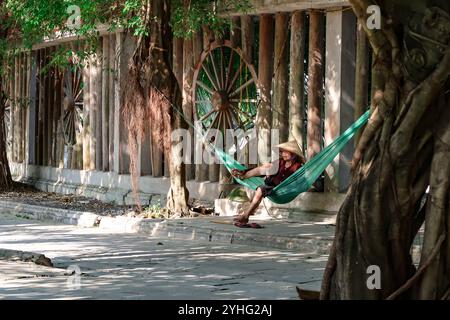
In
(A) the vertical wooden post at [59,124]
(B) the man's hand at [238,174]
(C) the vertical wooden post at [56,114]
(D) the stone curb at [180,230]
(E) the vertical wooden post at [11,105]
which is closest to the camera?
(D) the stone curb at [180,230]

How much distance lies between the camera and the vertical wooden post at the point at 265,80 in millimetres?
15938

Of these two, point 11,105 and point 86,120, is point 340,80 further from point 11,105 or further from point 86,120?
point 11,105

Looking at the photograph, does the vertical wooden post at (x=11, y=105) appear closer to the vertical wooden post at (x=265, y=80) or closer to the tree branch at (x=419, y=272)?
the vertical wooden post at (x=265, y=80)

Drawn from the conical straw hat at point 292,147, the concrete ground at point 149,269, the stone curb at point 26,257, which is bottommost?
the concrete ground at point 149,269

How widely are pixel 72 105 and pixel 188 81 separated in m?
5.78

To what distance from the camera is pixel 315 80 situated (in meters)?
15.1

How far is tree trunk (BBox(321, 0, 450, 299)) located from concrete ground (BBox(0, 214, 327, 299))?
2.21 m

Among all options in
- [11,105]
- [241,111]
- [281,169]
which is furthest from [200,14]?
[11,105]

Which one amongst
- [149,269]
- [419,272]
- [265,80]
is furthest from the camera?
[265,80]

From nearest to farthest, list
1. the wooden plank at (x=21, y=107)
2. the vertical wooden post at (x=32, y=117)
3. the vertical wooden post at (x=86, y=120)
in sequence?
1. the vertical wooden post at (x=86, y=120)
2. the vertical wooden post at (x=32, y=117)
3. the wooden plank at (x=21, y=107)

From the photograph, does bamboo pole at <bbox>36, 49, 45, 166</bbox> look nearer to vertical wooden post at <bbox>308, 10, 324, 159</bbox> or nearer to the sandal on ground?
vertical wooden post at <bbox>308, 10, 324, 159</bbox>

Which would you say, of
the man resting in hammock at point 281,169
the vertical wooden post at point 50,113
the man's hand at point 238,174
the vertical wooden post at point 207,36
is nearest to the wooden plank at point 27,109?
the vertical wooden post at point 50,113

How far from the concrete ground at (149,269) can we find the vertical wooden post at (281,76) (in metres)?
2.92

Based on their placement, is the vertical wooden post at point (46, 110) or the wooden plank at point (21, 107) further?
the wooden plank at point (21, 107)
